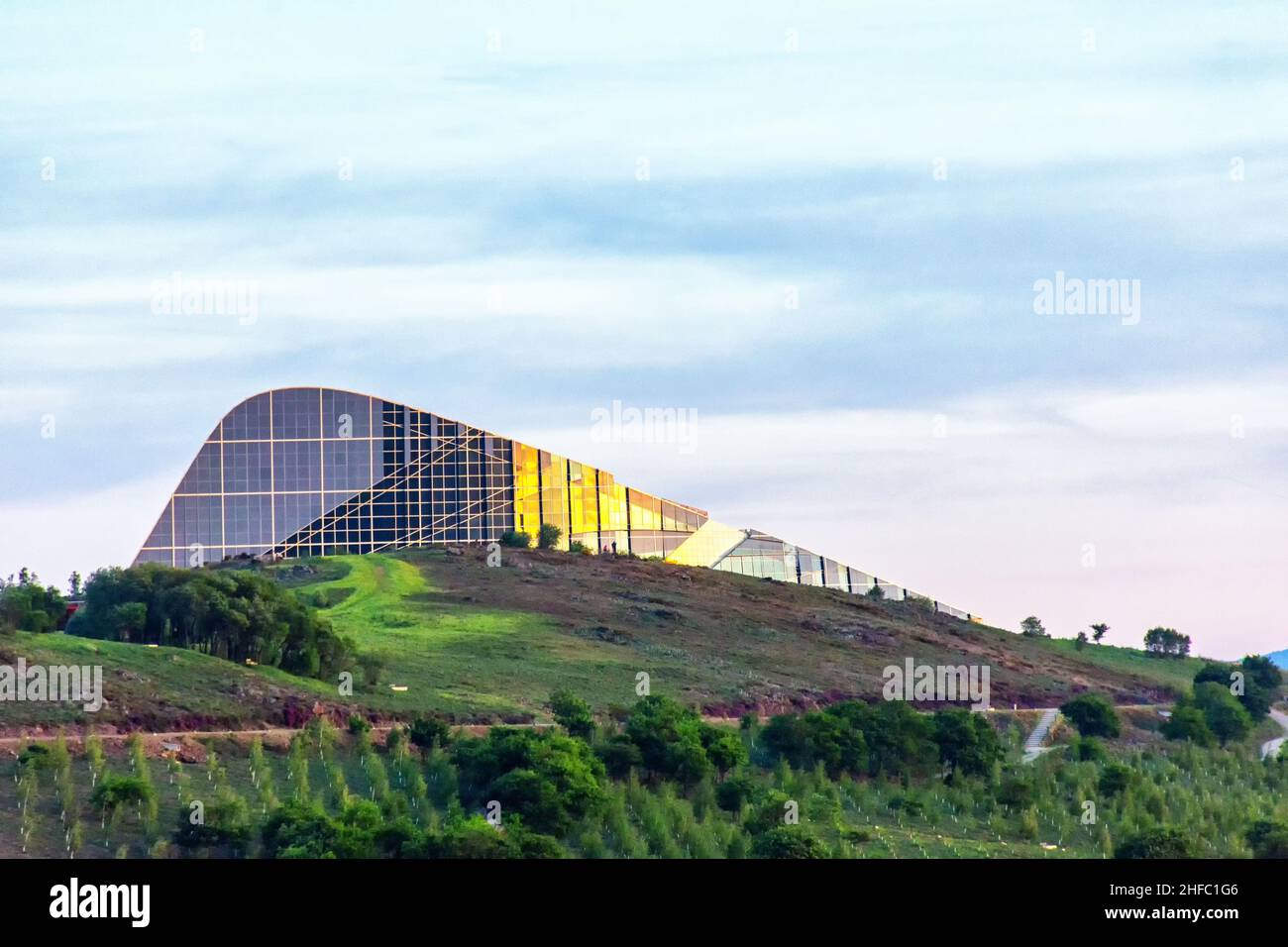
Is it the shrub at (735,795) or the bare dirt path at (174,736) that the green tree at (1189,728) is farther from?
the bare dirt path at (174,736)

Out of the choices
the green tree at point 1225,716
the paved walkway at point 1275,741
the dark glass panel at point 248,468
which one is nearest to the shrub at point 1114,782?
the paved walkway at point 1275,741

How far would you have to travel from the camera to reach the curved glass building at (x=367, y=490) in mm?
99375

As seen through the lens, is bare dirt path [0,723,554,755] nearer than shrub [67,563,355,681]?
Yes

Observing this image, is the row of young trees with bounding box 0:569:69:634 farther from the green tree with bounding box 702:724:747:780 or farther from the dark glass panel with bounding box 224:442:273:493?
the dark glass panel with bounding box 224:442:273:493

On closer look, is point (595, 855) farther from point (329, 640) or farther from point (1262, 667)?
point (1262, 667)

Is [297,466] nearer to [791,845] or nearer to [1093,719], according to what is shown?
[1093,719]

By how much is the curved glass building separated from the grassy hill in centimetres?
722

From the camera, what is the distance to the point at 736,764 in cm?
4941

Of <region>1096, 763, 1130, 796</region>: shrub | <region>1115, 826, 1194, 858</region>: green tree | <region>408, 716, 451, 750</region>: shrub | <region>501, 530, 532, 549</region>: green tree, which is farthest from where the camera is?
<region>501, 530, 532, 549</region>: green tree

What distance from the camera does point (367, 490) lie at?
10081 centimetres

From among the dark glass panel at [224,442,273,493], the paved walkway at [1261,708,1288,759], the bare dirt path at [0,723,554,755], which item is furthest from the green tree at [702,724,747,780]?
the dark glass panel at [224,442,273,493]

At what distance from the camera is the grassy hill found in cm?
5122

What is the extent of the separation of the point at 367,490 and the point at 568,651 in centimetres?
3207
